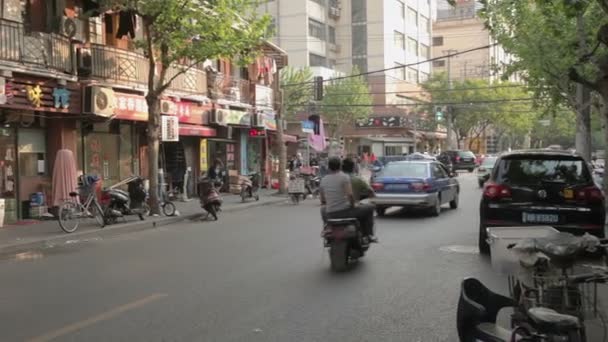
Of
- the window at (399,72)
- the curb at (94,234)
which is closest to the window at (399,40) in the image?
the window at (399,72)

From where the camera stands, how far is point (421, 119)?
6322 centimetres

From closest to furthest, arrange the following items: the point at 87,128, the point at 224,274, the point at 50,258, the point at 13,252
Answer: the point at 224,274 → the point at 50,258 → the point at 13,252 → the point at 87,128

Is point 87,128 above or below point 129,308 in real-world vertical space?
above

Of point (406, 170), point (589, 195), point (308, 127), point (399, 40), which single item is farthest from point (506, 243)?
point (399, 40)

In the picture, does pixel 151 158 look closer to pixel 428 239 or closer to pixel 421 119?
pixel 428 239

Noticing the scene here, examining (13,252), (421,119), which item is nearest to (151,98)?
(13,252)

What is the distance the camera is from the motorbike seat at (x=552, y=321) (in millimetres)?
3406

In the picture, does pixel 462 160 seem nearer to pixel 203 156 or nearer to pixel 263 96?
pixel 263 96

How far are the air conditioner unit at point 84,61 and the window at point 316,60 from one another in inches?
1798

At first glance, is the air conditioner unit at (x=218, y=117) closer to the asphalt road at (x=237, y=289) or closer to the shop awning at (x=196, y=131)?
the shop awning at (x=196, y=131)

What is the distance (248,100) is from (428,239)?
57.9 ft

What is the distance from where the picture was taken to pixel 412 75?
74062 mm

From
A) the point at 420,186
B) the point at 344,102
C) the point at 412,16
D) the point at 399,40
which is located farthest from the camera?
the point at 412,16

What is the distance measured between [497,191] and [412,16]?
68.6 metres
